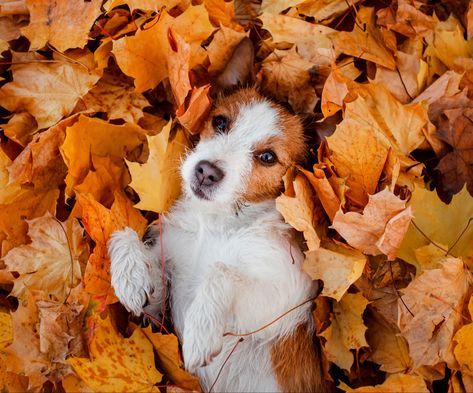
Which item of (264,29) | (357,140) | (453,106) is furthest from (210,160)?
(453,106)

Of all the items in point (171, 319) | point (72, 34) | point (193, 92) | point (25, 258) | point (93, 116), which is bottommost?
point (171, 319)

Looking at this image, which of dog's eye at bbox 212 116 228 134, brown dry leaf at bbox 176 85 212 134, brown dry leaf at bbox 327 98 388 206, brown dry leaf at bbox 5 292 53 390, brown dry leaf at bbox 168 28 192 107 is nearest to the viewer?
brown dry leaf at bbox 5 292 53 390

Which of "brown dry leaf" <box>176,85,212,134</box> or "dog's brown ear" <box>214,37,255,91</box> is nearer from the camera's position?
"brown dry leaf" <box>176,85,212,134</box>

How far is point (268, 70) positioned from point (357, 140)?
79 centimetres

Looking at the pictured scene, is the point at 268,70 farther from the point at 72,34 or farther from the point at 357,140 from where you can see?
the point at 72,34

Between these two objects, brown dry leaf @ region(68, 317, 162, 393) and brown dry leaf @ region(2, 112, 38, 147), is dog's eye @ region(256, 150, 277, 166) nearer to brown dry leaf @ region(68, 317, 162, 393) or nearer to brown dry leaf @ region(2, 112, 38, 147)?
brown dry leaf @ region(68, 317, 162, 393)

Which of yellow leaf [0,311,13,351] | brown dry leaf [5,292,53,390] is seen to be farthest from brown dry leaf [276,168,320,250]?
yellow leaf [0,311,13,351]

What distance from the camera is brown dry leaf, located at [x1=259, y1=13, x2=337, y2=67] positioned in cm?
329

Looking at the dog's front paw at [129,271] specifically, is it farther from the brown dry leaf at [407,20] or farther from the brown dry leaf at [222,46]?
the brown dry leaf at [407,20]

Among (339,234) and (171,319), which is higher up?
(339,234)

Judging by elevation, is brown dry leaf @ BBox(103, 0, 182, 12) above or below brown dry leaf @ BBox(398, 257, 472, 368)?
above

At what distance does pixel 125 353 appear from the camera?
2869mm

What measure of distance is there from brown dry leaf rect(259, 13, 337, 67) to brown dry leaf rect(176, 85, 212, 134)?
0.52 m

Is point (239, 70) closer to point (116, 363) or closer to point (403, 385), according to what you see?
Result: point (116, 363)
